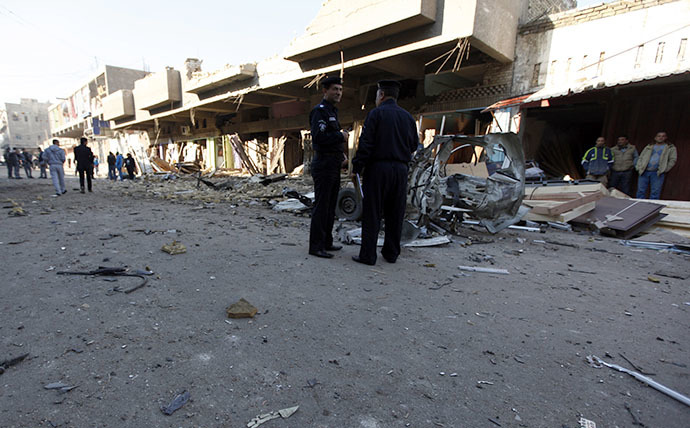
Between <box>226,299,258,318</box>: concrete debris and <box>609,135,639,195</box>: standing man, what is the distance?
923cm

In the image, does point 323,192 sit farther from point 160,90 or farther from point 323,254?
point 160,90

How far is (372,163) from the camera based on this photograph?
3346mm

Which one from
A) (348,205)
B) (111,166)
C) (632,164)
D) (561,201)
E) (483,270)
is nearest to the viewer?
(483,270)

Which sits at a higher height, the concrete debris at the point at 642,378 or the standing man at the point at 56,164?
the standing man at the point at 56,164

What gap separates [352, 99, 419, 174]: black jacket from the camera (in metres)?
3.25

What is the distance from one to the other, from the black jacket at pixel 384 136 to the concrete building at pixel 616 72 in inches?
266

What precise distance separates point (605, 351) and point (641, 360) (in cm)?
17

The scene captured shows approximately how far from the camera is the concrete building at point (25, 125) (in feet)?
214

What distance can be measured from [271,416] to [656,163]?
9.56 m

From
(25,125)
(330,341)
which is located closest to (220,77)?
(330,341)

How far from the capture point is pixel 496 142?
461 centimetres

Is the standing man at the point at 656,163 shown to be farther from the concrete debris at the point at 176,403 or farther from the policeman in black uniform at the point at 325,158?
the concrete debris at the point at 176,403

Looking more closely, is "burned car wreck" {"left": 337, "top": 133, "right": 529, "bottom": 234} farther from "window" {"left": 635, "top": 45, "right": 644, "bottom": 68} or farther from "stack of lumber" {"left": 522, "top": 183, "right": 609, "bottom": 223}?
"window" {"left": 635, "top": 45, "right": 644, "bottom": 68}

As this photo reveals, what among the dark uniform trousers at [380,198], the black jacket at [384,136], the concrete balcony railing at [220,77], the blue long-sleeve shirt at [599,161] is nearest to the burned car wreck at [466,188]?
the dark uniform trousers at [380,198]
